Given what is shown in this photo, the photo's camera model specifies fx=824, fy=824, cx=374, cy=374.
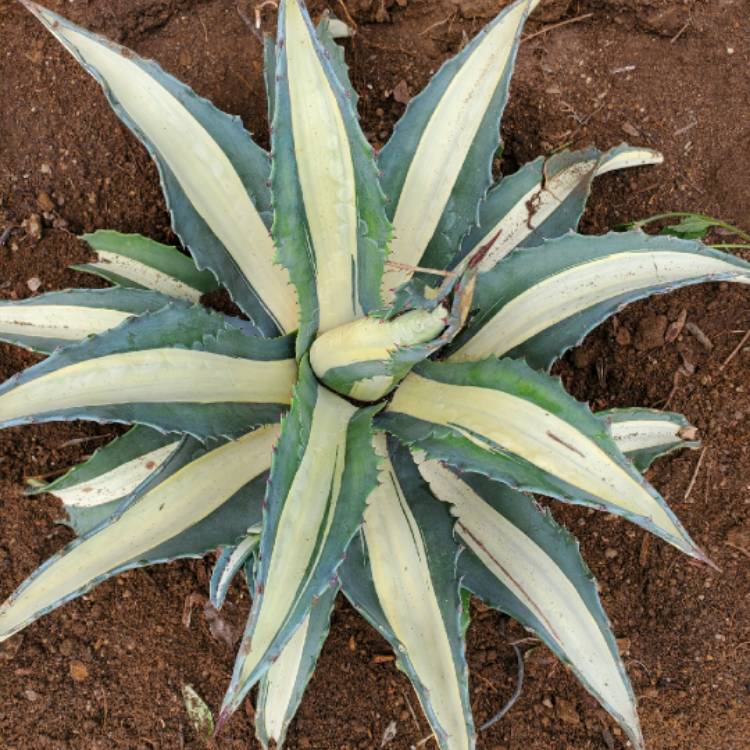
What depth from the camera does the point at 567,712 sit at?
1.80m

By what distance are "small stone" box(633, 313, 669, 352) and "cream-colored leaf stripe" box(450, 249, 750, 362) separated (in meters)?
0.49

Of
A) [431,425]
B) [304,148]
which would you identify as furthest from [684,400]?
[304,148]

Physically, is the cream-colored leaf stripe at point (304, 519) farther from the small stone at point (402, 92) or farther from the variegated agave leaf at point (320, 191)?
the small stone at point (402, 92)

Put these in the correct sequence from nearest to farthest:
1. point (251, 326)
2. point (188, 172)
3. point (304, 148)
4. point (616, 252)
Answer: point (304, 148)
point (616, 252)
point (188, 172)
point (251, 326)

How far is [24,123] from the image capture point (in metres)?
1.83

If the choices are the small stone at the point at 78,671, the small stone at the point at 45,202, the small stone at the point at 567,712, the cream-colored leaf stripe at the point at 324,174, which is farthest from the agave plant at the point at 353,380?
the small stone at the point at 567,712

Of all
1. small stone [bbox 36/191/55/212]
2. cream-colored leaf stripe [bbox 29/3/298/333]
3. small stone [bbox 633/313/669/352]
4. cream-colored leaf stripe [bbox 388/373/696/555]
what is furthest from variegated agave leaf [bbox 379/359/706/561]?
small stone [bbox 36/191/55/212]

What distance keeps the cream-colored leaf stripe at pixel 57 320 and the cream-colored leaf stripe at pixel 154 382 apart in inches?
13.5

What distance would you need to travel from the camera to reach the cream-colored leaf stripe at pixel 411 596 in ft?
4.27

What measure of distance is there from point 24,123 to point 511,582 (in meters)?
1.42

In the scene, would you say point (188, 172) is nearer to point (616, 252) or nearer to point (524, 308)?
point (524, 308)

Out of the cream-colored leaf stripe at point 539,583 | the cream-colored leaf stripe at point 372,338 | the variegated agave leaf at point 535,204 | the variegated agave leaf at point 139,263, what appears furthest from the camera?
the variegated agave leaf at point 139,263

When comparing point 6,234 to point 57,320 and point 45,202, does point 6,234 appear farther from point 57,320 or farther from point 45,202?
point 57,320

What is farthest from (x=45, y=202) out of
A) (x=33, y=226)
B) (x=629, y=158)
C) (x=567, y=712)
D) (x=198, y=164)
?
(x=567, y=712)
